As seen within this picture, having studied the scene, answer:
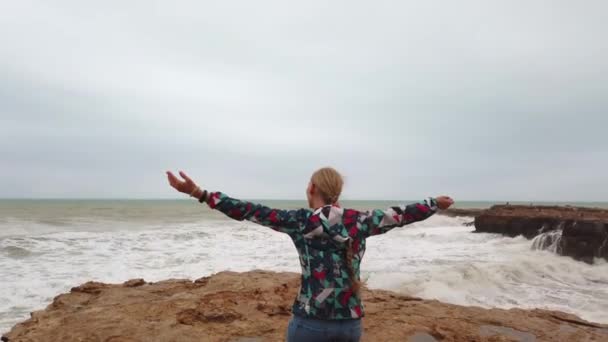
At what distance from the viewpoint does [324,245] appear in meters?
2.06

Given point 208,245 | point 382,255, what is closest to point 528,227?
point 382,255

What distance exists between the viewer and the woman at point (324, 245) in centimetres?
204

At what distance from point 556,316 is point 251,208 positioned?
5.54 m

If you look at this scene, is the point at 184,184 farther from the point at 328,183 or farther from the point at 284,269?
the point at 284,269

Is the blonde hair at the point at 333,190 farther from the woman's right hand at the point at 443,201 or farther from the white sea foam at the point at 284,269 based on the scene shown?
the white sea foam at the point at 284,269

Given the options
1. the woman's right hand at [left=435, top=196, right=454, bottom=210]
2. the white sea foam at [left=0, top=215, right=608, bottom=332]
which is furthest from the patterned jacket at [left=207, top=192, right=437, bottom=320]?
the white sea foam at [left=0, top=215, right=608, bottom=332]

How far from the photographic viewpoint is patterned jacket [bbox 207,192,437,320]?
6.70 feet

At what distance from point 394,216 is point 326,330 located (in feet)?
2.25

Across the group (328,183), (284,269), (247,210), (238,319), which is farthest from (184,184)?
(284,269)

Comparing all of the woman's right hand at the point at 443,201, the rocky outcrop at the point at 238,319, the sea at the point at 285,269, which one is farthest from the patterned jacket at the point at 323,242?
the sea at the point at 285,269

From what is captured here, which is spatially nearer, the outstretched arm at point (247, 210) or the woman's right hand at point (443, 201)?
the outstretched arm at point (247, 210)

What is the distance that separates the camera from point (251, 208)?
2160 mm

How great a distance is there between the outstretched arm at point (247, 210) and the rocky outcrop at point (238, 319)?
290cm

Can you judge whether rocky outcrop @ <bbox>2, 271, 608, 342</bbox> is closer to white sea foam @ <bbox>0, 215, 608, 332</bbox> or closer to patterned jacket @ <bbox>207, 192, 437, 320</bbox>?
white sea foam @ <bbox>0, 215, 608, 332</bbox>
